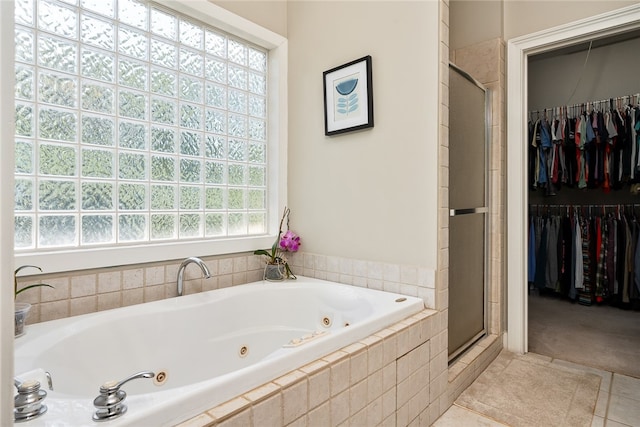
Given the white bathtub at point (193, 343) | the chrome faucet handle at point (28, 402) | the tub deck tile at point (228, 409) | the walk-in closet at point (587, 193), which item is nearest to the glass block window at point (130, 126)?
the white bathtub at point (193, 343)

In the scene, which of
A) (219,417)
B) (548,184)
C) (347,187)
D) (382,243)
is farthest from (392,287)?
(548,184)

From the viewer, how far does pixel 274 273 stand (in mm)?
2248

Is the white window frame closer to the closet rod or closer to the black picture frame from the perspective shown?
the black picture frame

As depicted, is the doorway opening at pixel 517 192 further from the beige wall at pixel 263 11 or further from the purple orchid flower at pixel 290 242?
the beige wall at pixel 263 11

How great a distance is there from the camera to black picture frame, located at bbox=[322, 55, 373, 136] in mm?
2049

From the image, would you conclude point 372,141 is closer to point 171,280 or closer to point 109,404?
point 171,280

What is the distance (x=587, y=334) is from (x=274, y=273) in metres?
2.63

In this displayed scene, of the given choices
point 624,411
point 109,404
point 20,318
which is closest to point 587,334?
point 624,411

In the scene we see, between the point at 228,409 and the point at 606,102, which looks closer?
the point at 228,409

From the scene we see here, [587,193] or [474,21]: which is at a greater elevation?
[474,21]

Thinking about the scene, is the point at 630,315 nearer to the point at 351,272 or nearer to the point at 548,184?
the point at 548,184

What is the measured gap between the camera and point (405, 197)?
1924 millimetres

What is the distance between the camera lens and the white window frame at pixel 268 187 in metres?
1.58

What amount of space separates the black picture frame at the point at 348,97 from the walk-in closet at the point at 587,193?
2.30m
